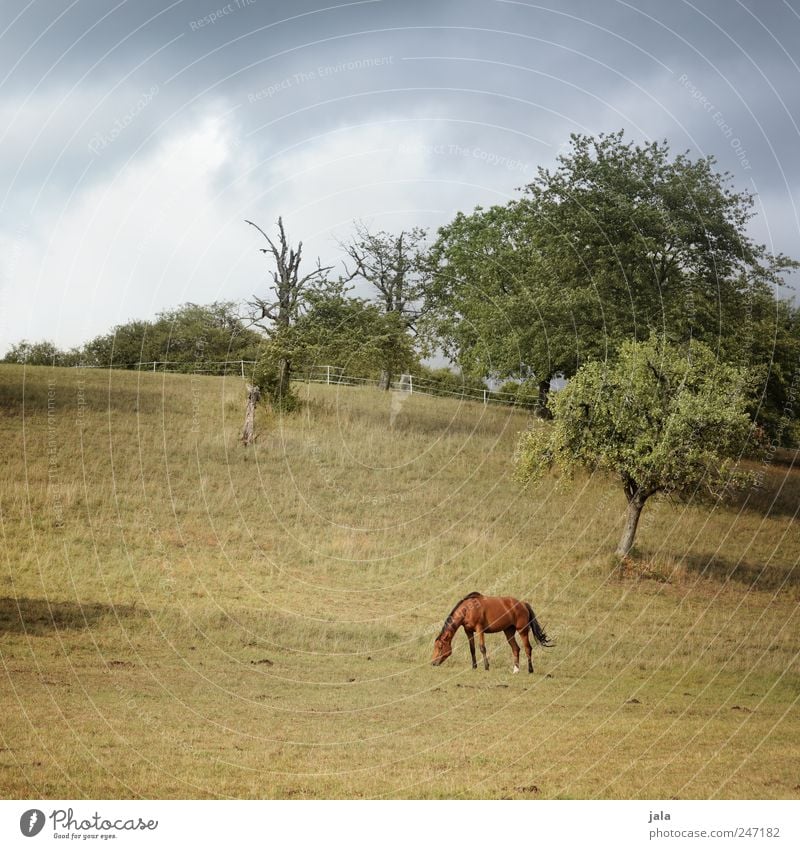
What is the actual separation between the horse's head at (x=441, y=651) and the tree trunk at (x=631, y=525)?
10.2 m

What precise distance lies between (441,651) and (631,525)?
11080 mm

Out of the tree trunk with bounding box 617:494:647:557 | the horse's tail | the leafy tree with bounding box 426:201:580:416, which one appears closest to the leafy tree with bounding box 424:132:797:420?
the leafy tree with bounding box 426:201:580:416

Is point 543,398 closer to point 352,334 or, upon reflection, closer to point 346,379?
point 346,379

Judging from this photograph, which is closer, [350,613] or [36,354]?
[350,613]

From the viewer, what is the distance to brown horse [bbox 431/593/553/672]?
59.0 feet

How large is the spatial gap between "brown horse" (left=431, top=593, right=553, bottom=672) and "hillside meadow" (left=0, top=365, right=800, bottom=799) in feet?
2.24

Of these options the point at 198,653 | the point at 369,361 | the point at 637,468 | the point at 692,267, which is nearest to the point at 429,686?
the point at 198,653

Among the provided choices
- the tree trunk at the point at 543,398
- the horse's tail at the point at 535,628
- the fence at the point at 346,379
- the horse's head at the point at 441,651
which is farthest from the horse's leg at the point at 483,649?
the tree trunk at the point at 543,398

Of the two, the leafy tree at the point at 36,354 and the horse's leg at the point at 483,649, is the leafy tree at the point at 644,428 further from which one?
the leafy tree at the point at 36,354

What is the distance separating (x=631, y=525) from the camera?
1101 inches

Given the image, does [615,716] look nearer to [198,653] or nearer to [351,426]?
[198,653]

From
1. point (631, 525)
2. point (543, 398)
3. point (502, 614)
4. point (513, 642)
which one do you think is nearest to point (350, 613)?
point (513, 642)

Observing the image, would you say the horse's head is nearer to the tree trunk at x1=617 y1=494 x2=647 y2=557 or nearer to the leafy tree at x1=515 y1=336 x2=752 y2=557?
the leafy tree at x1=515 y1=336 x2=752 y2=557

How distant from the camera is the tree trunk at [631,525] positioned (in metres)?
27.7
